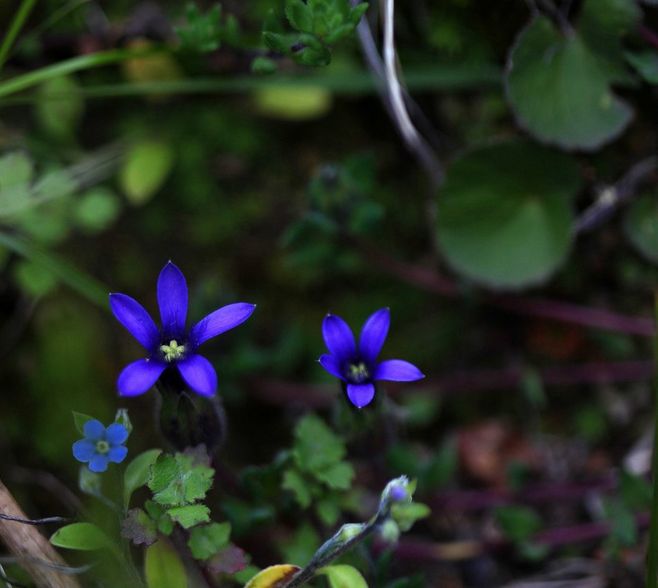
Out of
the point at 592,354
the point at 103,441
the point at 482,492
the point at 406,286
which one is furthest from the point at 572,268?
the point at 103,441

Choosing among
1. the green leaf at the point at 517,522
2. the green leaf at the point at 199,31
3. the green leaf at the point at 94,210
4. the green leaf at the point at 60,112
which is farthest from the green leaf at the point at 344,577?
the green leaf at the point at 60,112

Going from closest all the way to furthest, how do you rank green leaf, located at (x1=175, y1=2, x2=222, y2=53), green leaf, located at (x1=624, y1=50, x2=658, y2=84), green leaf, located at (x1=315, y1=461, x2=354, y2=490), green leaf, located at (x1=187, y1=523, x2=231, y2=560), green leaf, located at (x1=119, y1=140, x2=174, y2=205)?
green leaf, located at (x1=187, y1=523, x2=231, y2=560) < green leaf, located at (x1=315, y1=461, x2=354, y2=490) < green leaf, located at (x1=175, y1=2, x2=222, y2=53) < green leaf, located at (x1=624, y1=50, x2=658, y2=84) < green leaf, located at (x1=119, y1=140, x2=174, y2=205)

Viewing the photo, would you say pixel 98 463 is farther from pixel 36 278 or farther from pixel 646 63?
pixel 646 63

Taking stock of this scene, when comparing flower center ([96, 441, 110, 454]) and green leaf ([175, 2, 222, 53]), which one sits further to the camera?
green leaf ([175, 2, 222, 53])

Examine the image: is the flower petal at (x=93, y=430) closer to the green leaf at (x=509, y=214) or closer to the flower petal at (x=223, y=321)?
the flower petal at (x=223, y=321)

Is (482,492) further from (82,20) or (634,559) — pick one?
(82,20)

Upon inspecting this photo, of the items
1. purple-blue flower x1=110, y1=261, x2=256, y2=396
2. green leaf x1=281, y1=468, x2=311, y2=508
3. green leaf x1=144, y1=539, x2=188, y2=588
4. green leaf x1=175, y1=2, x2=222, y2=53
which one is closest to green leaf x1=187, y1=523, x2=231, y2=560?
green leaf x1=144, y1=539, x2=188, y2=588

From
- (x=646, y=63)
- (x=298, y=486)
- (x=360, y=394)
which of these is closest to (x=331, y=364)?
(x=360, y=394)

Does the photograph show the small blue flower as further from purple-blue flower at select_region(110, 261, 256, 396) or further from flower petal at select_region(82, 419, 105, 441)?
purple-blue flower at select_region(110, 261, 256, 396)
